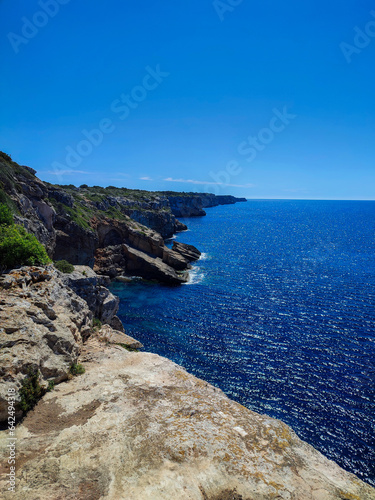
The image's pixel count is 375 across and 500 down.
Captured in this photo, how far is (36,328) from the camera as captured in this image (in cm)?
1309

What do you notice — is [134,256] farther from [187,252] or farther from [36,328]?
[36,328]

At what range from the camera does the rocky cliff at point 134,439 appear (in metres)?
7.73

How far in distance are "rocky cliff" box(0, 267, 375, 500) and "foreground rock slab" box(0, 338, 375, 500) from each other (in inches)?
1.2

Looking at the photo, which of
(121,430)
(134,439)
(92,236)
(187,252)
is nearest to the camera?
(134,439)

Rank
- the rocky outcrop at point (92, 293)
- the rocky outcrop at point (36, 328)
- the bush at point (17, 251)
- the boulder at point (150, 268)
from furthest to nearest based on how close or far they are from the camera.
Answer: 1. the boulder at point (150, 268)
2. the rocky outcrop at point (92, 293)
3. the bush at point (17, 251)
4. the rocky outcrop at point (36, 328)

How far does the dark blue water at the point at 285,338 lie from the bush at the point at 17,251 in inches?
773

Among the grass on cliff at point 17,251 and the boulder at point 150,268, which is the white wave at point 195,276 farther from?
the grass on cliff at point 17,251

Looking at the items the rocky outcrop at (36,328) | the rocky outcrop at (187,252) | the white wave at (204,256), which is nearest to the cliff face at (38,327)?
the rocky outcrop at (36,328)

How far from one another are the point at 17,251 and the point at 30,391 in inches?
376

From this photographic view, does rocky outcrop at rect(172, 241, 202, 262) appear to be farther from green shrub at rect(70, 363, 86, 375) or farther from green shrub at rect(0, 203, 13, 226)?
green shrub at rect(70, 363, 86, 375)

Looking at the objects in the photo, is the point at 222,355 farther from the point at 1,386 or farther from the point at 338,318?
the point at 1,386

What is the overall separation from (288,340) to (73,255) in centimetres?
4017

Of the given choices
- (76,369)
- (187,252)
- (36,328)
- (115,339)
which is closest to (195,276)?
(187,252)

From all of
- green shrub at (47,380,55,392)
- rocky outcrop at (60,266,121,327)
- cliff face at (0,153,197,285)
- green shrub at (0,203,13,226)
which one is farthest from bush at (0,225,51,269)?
cliff face at (0,153,197,285)
